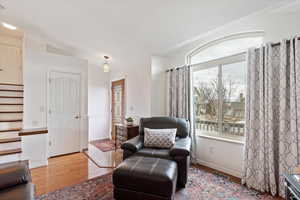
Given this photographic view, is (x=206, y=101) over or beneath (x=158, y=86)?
beneath

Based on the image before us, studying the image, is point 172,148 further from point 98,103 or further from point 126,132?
point 98,103

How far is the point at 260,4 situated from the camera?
6.38 ft

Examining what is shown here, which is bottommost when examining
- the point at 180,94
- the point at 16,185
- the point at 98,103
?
the point at 16,185

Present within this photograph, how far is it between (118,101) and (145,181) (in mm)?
3616

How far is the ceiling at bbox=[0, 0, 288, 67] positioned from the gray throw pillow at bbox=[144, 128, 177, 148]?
178cm

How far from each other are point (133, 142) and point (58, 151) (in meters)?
2.39

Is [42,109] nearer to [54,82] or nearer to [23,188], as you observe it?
[54,82]

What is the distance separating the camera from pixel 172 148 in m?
2.34

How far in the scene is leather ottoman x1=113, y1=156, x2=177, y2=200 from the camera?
177 centimetres

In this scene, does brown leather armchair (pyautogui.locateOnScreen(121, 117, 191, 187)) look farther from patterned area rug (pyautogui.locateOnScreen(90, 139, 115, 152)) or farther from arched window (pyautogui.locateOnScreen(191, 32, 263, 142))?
patterned area rug (pyautogui.locateOnScreen(90, 139, 115, 152))

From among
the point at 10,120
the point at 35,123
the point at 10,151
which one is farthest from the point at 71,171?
the point at 10,120

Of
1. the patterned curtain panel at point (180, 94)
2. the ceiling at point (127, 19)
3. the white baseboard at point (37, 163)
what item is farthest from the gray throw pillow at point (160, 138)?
the white baseboard at point (37, 163)

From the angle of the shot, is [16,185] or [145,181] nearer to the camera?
[16,185]

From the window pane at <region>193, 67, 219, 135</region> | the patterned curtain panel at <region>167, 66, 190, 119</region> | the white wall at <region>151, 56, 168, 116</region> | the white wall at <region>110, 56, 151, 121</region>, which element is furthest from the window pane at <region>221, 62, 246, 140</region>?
the white wall at <region>110, 56, 151, 121</region>
